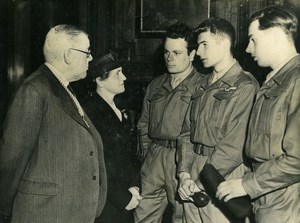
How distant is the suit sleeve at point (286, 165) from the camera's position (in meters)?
1.79

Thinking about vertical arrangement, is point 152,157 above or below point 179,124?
below

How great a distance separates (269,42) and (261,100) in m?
0.28

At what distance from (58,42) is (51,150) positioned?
21.6 inches

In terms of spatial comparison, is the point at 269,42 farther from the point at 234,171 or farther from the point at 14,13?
the point at 14,13

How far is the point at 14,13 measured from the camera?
4.14m

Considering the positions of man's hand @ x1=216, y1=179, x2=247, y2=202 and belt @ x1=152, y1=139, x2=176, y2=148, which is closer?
man's hand @ x1=216, y1=179, x2=247, y2=202

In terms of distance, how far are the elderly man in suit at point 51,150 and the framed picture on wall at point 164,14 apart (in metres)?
1.69

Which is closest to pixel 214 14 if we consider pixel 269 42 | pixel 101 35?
pixel 101 35

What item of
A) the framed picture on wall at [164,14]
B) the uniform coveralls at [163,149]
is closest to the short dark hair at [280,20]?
the uniform coveralls at [163,149]

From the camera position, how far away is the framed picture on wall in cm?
362

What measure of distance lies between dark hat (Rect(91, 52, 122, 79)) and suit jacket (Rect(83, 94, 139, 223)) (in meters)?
0.17

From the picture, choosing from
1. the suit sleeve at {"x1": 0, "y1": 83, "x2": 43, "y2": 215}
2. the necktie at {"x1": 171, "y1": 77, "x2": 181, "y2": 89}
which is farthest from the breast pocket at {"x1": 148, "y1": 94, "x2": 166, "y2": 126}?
the suit sleeve at {"x1": 0, "y1": 83, "x2": 43, "y2": 215}

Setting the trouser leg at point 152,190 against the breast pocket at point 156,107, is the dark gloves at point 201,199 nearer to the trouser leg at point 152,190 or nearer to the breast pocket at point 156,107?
the trouser leg at point 152,190

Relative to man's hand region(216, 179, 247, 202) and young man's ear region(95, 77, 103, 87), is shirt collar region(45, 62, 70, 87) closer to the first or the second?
young man's ear region(95, 77, 103, 87)
